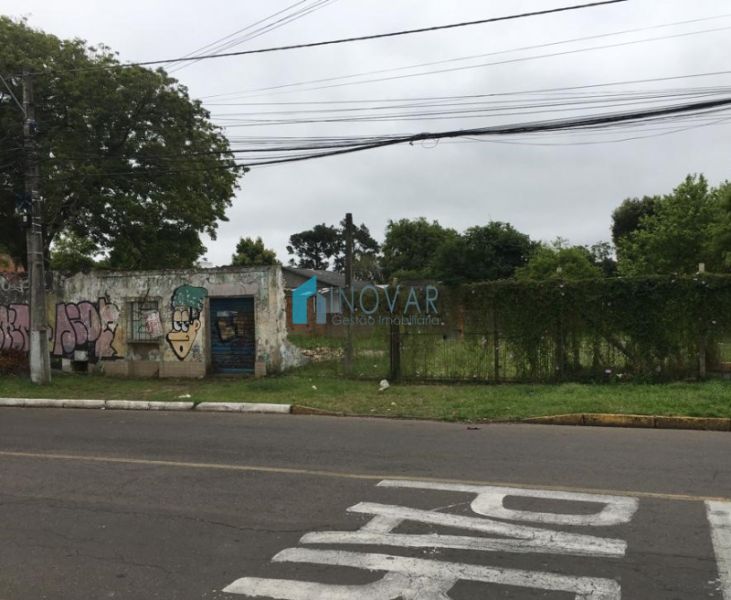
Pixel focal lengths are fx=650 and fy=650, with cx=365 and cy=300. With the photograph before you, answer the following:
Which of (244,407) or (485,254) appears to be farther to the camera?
(485,254)

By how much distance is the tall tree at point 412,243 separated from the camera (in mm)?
69438

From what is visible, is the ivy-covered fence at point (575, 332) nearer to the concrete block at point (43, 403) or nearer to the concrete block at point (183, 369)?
the concrete block at point (183, 369)

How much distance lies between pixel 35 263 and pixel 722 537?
1559 cm

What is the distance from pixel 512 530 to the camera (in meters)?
5.08

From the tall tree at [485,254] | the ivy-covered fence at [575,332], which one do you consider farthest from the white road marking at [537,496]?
the tall tree at [485,254]

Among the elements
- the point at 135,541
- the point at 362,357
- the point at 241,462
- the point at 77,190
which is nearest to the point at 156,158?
the point at 77,190

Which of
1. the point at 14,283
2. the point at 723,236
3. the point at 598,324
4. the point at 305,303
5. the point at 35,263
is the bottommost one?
the point at 598,324

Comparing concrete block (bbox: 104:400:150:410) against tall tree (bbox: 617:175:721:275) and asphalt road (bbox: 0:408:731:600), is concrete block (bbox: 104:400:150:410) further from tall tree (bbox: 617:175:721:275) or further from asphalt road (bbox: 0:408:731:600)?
tall tree (bbox: 617:175:721:275)

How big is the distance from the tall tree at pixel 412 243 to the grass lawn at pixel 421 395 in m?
53.4

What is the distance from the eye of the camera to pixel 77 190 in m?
19.2

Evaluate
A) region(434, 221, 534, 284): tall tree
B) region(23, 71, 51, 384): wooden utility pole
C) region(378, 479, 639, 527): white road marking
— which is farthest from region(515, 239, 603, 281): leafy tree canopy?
region(378, 479, 639, 527): white road marking

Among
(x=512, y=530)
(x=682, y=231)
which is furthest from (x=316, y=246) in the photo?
(x=512, y=530)

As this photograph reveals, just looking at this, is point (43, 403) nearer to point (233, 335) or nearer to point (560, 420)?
point (233, 335)

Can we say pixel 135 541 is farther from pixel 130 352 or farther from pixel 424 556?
pixel 130 352
